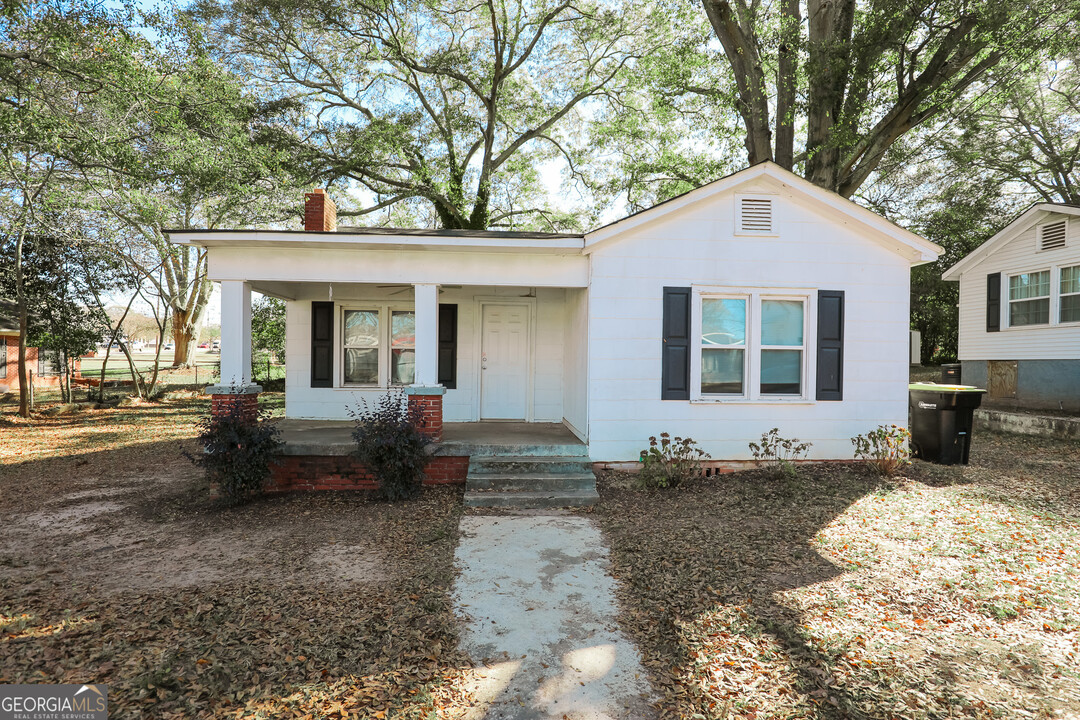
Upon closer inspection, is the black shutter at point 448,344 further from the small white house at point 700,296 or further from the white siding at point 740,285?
the white siding at point 740,285

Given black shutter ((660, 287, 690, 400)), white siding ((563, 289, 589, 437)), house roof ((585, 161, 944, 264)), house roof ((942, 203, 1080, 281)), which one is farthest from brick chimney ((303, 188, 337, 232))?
house roof ((942, 203, 1080, 281))

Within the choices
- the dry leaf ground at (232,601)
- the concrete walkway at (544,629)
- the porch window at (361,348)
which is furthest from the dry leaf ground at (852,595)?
the porch window at (361,348)

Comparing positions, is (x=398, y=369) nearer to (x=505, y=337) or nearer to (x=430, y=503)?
(x=505, y=337)

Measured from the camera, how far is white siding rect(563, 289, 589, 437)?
24.2 ft

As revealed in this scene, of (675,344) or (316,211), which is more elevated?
(316,211)

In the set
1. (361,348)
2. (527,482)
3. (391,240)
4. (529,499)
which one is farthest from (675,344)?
(361,348)

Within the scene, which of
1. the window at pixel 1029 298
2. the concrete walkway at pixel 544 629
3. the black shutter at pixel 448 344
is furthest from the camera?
the window at pixel 1029 298

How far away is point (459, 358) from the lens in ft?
30.6

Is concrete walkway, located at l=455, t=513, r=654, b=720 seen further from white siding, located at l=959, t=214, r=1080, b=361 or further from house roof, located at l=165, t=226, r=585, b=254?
white siding, located at l=959, t=214, r=1080, b=361

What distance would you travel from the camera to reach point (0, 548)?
5031 millimetres

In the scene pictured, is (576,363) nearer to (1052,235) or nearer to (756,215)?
(756,215)

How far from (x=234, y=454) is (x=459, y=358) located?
389 centimetres

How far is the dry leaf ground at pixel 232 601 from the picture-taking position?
2.90 m

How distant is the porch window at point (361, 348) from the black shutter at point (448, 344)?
1108 millimetres
